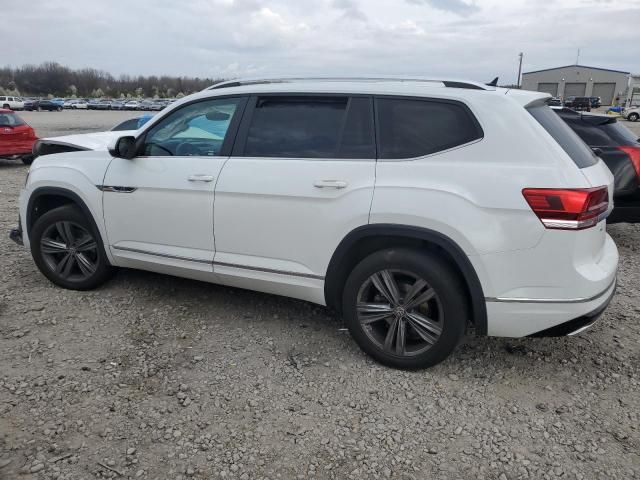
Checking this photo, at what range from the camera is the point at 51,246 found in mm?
4629

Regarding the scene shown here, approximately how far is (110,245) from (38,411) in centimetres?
164

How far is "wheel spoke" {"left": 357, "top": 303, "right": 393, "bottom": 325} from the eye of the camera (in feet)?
11.0

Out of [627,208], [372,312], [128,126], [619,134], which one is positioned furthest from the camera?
[128,126]

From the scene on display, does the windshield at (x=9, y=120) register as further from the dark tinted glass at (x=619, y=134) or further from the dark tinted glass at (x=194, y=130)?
the dark tinted glass at (x=619, y=134)

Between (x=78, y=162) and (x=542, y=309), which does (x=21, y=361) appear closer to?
(x=78, y=162)

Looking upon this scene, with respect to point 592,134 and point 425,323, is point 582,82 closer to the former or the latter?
point 592,134

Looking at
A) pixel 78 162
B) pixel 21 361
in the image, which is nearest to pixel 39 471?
pixel 21 361

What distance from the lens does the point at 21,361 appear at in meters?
3.50

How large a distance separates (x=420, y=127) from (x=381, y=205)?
552 mm

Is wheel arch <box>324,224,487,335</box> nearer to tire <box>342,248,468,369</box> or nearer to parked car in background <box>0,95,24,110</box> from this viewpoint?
tire <box>342,248,468,369</box>

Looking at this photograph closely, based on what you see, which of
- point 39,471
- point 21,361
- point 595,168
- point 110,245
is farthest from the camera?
point 110,245

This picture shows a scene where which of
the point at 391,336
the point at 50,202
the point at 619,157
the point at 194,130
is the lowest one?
the point at 391,336

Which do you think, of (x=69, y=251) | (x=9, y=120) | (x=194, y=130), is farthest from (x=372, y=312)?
(x=9, y=120)

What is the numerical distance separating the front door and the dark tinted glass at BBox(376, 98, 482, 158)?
1135 millimetres
